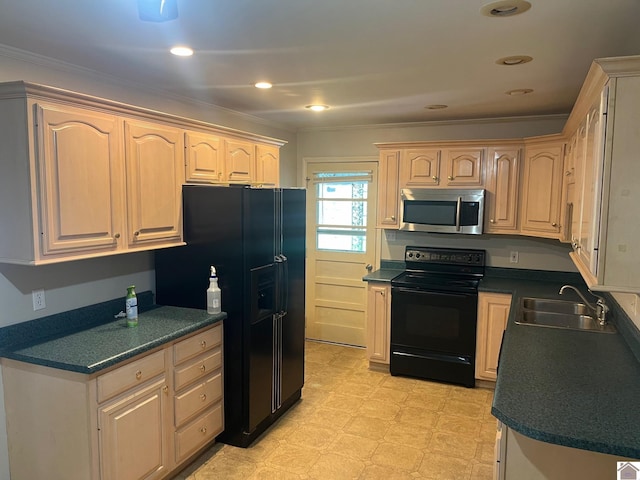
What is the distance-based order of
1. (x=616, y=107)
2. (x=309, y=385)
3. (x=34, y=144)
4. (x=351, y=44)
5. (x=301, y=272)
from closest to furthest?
1. (x=616, y=107)
2. (x=34, y=144)
3. (x=351, y=44)
4. (x=301, y=272)
5. (x=309, y=385)

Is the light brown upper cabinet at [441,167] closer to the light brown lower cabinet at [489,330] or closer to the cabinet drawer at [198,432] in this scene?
the light brown lower cabinet at [489,330]

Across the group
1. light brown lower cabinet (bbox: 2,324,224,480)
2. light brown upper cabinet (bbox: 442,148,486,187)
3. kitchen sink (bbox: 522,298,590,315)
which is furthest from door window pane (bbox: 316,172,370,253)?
light brown lower cabinet (bbox: 2,324,224,480)

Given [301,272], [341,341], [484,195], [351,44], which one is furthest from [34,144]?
[341,341]

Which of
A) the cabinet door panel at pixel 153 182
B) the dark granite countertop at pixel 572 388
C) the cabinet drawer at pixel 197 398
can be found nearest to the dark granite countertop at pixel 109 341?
the cabinet drawer at pixel 197 398

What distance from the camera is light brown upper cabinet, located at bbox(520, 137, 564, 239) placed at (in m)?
3.88

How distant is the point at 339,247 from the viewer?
17.5 ft

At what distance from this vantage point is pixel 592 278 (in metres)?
1.78

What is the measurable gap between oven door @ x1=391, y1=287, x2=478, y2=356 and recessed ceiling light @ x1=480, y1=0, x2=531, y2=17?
8.53 feet

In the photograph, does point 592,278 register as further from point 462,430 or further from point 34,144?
point 34,144

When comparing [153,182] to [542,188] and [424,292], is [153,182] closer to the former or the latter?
[424,292]

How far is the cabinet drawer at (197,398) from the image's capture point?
2.75 m

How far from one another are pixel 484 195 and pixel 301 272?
184cm

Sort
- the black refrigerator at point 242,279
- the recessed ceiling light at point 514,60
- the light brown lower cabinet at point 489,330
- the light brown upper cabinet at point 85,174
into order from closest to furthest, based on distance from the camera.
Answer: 1. the light brown upper cabinet at point 85,174
2. the recessed ceiling light at point 514,60
3. the black refrigerator at point 242,279
4. the light brown lower cabinet at point 489,330

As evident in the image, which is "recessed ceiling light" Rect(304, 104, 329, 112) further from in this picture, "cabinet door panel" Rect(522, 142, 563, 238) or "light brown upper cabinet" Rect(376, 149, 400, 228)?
"cabinet door panel" Rect(522, 142, 563, 238)
